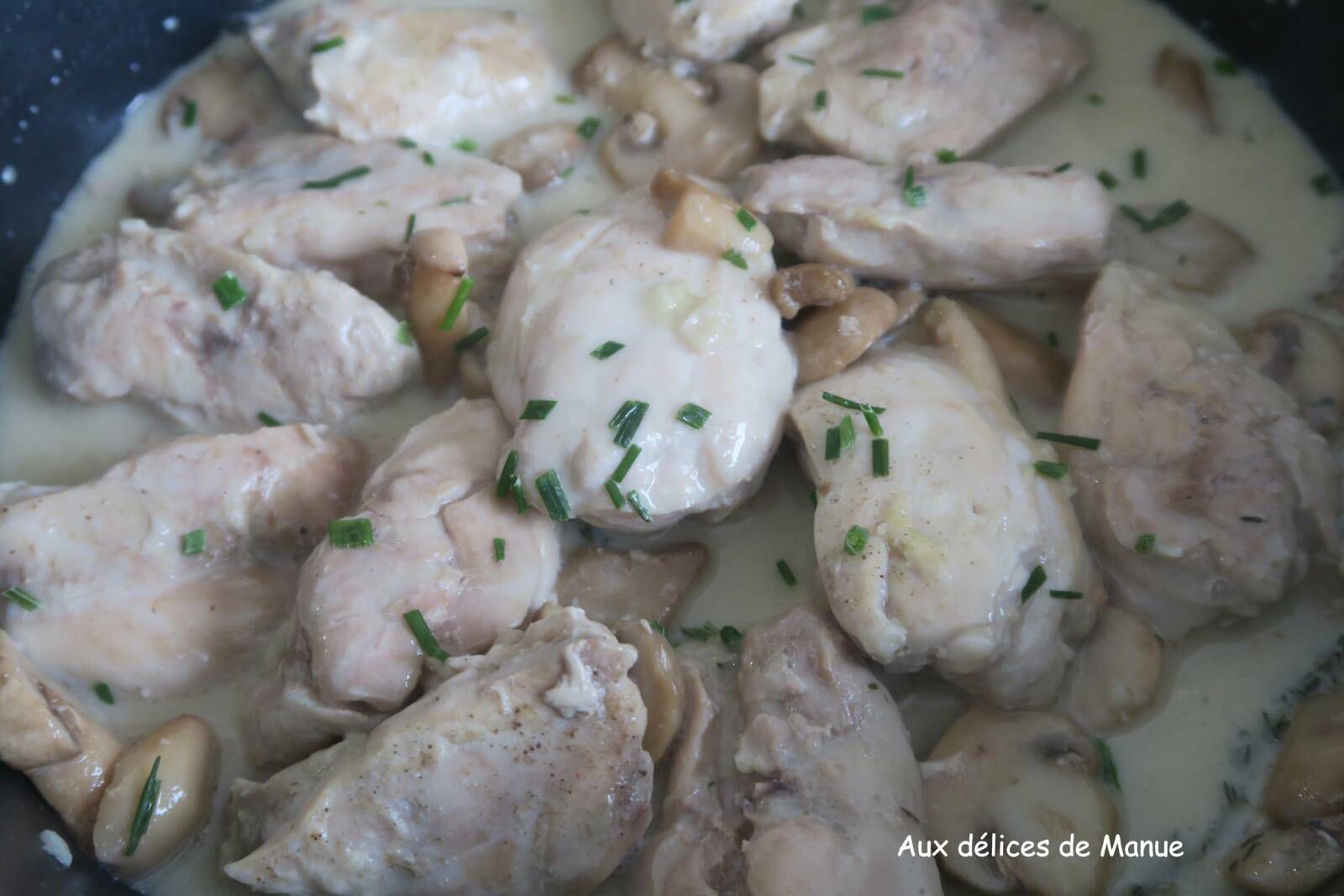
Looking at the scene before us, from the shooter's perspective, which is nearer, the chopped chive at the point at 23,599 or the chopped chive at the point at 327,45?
the chopped chive at the point at 23,599

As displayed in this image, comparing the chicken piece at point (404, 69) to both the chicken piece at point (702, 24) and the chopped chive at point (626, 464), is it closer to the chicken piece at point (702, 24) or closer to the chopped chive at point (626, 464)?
the chicken piece at point (702, 24)

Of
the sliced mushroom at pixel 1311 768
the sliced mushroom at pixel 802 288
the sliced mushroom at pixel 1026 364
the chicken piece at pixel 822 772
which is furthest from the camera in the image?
the sliced mushroom at pixel 1026 364

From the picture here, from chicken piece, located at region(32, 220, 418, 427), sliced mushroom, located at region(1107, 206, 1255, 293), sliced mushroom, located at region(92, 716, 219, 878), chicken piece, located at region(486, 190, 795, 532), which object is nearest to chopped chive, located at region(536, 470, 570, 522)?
chicken piece, located at region(486, 190, 795, 532)

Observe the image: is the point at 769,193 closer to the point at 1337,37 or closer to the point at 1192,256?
the point at 1192,256

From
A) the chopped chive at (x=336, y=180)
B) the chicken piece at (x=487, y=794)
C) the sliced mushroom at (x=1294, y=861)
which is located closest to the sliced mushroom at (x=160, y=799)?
the chicken piece at (x=487, y=794)

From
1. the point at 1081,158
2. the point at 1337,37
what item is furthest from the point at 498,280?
the point at 1337,37

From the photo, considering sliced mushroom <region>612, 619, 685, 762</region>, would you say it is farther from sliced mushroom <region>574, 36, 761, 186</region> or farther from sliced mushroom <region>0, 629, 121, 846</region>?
sliced mushroom <region>574, 36, 761, 186</region>

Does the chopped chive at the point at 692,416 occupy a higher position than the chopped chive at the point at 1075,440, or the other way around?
the chopped chive at the point at 692,416

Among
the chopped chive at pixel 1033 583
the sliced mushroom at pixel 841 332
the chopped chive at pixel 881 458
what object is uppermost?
the sliced mushroom at pixel 841 332
